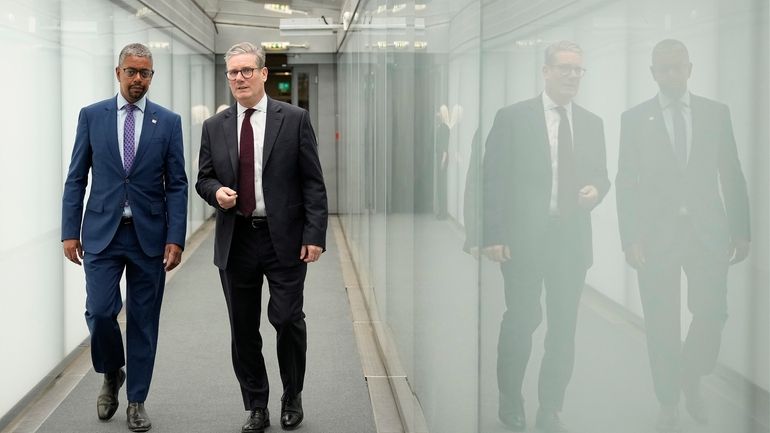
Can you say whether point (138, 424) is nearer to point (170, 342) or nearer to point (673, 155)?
point (170, 342)

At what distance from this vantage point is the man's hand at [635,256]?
4.93 ft

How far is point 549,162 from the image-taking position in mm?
2020

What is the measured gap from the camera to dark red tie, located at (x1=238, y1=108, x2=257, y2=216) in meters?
4.12

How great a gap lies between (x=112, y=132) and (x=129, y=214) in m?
0.39

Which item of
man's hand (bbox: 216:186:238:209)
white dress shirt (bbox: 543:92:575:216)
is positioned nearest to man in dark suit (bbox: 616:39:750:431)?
white dress shirt (bbox: 543:92:575:216)

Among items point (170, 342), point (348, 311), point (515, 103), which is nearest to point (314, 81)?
point (348, 311)

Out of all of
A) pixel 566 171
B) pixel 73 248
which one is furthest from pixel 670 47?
pixel 73 248

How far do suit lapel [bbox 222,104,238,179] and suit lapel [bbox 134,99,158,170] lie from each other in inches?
16.1

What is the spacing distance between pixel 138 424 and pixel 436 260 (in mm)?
1752

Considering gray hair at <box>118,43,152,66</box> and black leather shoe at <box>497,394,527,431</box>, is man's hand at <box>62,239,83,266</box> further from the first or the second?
black leather shoe at <box>497,394,527,431</box>

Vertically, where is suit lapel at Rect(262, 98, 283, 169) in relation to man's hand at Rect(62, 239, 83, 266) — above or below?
above

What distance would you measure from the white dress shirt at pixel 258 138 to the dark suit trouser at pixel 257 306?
0.10m

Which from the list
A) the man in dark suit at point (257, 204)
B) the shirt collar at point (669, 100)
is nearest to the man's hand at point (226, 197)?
the man in dark suit at point (257, 204)

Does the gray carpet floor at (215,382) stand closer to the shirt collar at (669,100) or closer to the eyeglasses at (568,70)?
the eyeglasses at (568,70)
